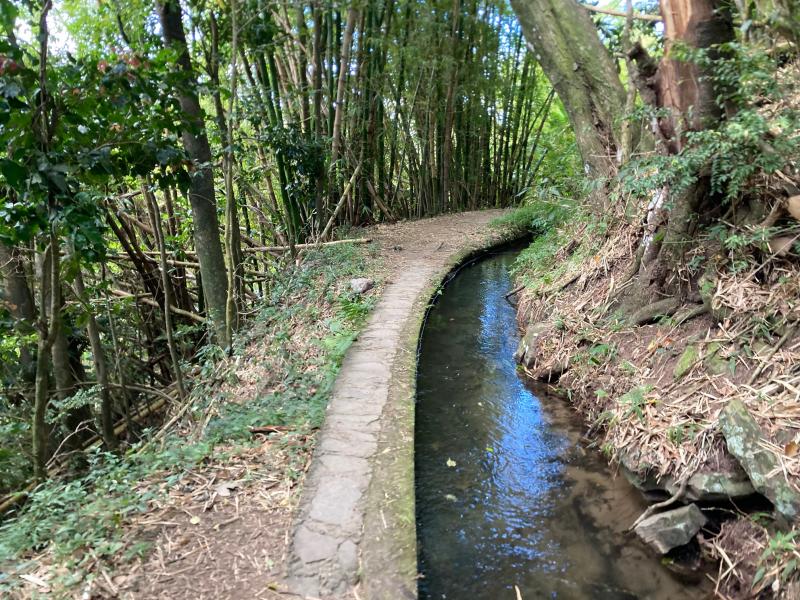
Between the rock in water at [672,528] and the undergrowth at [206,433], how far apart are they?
164cm

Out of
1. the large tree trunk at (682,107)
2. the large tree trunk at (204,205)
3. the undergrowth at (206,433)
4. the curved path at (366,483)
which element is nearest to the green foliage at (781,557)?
the curved path at (366,483)

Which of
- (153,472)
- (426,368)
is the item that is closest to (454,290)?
(426,368)

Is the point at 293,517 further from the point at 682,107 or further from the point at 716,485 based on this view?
the point at 682,107

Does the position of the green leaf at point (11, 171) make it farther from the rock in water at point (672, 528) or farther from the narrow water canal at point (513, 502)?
the rock in water at point (672, 528)

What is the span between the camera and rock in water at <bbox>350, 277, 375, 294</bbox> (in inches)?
201

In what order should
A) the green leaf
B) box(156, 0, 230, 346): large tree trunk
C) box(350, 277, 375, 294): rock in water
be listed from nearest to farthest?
the green leaf → box(156, 0, 230, 346): large tree trunk → box(350, 277, 375, 294): rock in water

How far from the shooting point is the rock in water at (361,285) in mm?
5116

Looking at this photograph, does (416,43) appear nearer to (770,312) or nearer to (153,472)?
(770,312)

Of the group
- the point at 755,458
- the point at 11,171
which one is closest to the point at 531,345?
the point at 755,458

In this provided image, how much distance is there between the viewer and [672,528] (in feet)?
7.04

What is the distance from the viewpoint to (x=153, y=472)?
2457mm

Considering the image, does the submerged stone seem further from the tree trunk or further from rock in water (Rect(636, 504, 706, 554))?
the tree trunk

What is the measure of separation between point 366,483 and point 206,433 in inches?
41.2

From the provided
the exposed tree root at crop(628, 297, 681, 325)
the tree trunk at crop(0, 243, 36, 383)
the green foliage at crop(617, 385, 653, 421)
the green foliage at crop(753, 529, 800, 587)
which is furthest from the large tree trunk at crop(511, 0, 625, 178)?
the tree trunk at crop(0, 243, 36, 383)
